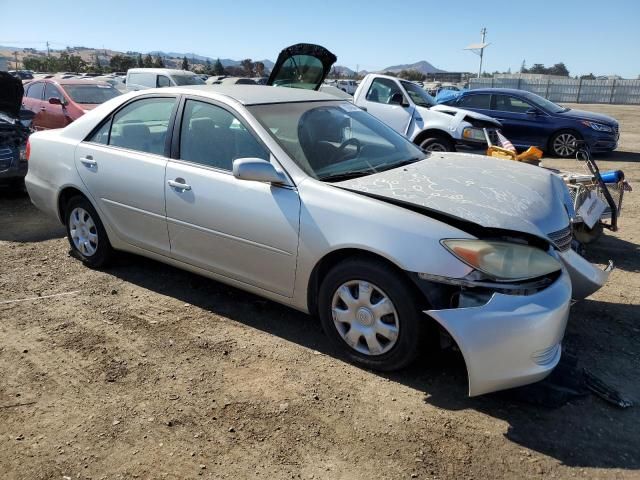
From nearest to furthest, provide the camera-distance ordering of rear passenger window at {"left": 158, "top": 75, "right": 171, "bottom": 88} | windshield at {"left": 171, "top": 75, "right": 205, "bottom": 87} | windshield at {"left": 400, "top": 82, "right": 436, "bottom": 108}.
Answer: windshield at {"left": 400, "top": 82, "right": 436, "bottom": 108} → rear passenger window at {"left": 158, "top": 75, "right": 171, "bottom": 88} → windshield at {"left": 171, "top": 75, "right": 205, "bottom": 87}

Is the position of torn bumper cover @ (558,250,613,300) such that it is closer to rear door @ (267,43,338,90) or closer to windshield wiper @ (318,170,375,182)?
windshield wiper @ (318,170,375,182)

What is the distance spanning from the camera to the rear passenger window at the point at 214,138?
3.69 metres

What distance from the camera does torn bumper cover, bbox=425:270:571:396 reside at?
8.78 ft

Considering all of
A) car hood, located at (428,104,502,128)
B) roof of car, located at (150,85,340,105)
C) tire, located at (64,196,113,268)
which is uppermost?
roof of car, located at (150,85,340,105)

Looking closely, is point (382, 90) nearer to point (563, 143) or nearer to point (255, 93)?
point (563, 143)

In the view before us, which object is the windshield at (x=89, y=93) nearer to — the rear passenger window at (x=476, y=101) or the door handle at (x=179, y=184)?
the rear passenger window at (x=476, y=101)

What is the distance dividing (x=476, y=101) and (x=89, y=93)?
8938 millimetres

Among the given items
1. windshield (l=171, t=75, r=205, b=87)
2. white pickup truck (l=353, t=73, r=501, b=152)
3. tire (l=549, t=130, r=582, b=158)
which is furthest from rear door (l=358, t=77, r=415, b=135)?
windshield (l=171, t=75, r=205, b=87)

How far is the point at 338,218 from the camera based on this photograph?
3.15 metres

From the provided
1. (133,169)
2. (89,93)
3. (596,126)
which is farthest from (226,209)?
(596,126)

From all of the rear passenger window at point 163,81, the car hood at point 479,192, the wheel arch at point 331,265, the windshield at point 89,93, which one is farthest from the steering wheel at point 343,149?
the rear passenger window at point 163,81

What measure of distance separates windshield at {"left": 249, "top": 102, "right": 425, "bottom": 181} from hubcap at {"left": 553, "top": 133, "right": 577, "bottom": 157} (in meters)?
9.02

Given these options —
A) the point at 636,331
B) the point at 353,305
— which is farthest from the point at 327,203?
the point at 636,331

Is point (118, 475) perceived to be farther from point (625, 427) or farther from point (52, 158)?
point (52, 158)
